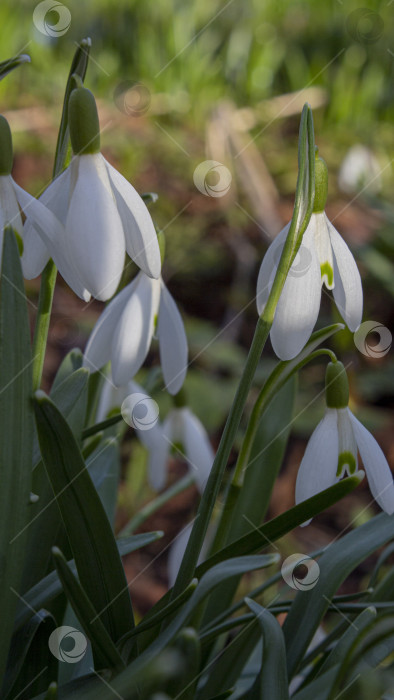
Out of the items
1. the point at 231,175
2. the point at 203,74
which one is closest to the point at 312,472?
the point at 231,175

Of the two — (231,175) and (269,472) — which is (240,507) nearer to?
(269,472)

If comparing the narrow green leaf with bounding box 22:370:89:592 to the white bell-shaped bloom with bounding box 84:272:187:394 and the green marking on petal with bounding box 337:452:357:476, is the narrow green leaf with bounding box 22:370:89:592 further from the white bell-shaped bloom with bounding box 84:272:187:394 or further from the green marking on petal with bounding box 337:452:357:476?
the green marking on petal with bounding box 337:452:357:476

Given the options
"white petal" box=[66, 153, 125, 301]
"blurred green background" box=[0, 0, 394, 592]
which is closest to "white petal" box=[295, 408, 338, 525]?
"white petal" box=[66, 153, 125, 301]
